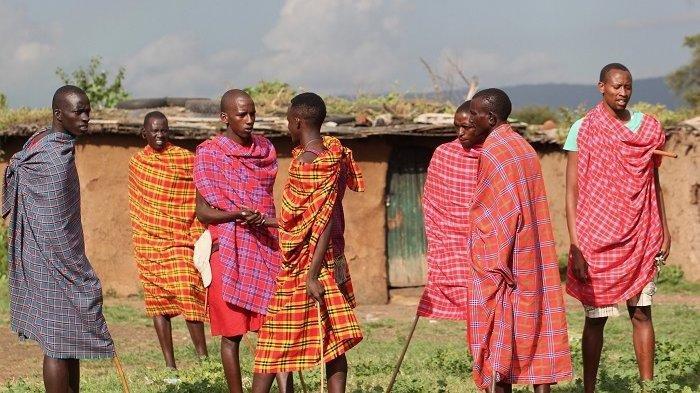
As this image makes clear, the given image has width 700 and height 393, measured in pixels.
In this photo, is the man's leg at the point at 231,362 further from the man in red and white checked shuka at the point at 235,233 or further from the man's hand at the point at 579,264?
the man's hand at the point at 579,264

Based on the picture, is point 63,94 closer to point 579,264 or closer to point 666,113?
point 579,264

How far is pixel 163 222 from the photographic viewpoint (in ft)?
27.3

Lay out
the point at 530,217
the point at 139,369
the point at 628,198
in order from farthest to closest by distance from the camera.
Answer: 1. the point at 139,369
2. the point at 628,198
3. the point at 530,217

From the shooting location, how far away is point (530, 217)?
541 centimetres

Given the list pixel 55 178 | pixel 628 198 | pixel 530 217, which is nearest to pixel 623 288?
pixel 628 198

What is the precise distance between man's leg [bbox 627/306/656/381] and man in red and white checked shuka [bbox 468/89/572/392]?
4.59ft

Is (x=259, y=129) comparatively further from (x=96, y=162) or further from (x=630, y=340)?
(x=630, y=340)

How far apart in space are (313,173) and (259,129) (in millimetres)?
8152

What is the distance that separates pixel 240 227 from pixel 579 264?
6.55 feet

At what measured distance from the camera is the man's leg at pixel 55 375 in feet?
19.0

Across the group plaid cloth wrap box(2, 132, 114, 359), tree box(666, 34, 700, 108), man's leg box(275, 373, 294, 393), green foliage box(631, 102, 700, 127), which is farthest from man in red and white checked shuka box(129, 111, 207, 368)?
tree box(666, 34, 700, 108)

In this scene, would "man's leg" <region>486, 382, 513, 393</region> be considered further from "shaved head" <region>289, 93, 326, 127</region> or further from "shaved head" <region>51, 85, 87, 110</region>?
"shaved head" <region>51, 85, 87, 110</region>

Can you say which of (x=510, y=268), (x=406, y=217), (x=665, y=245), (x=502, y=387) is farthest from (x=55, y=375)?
(x=406, y=217)

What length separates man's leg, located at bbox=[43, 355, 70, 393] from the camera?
19.0ft
